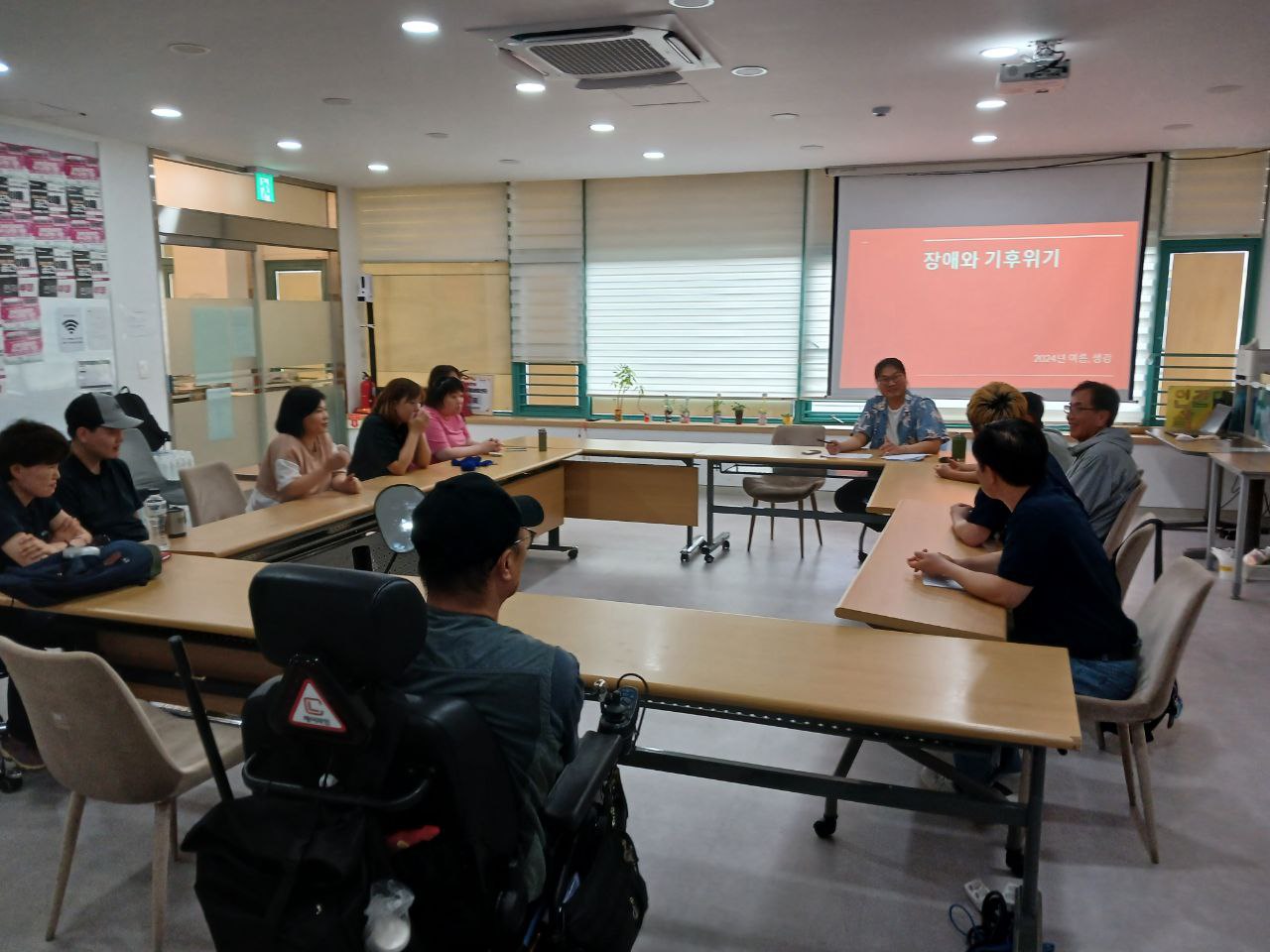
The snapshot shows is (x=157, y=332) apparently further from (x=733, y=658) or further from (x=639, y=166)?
(x=733, y=658)

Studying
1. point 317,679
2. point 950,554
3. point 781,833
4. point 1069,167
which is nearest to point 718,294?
point 1069,167

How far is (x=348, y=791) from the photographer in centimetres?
116

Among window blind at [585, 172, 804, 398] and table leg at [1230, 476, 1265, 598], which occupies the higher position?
window blind at [585, 172, 804, 398]

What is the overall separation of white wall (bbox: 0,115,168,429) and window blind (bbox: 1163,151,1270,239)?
7.03 metres

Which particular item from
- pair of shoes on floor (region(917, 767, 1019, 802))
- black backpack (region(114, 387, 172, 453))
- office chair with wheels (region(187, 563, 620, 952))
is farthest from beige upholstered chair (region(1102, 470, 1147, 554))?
black backpack (region(114, 387, 172, 453))

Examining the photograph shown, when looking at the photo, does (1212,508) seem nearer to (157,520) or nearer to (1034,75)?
(1034,75)

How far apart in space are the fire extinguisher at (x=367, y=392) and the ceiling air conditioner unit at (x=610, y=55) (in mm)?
4387

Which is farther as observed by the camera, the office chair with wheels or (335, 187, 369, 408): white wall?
(335, 187, 369, 408): white wall

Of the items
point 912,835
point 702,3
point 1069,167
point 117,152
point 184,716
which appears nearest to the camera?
point 184,716

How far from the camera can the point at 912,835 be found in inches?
99.4

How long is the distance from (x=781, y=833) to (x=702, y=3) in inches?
111

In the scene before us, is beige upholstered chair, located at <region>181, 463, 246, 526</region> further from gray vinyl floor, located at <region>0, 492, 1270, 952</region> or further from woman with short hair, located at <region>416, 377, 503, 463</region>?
gray vinyl floor, located at <region>0, 492, 1270, 952</region>

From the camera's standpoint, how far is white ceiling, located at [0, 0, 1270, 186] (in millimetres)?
3367

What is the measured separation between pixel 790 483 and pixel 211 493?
10.7 feet
